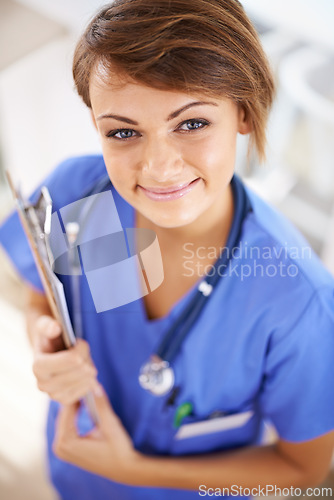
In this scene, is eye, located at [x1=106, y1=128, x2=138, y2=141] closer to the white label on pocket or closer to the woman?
the woman

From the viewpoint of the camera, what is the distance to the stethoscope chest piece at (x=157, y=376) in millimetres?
672

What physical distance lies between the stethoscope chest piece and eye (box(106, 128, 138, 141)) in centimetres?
33

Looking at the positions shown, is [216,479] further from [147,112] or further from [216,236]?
[147,112]

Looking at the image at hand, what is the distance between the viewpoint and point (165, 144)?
1.37ft

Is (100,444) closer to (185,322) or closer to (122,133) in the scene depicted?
(185,322)

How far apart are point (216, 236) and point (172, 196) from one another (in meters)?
0.16

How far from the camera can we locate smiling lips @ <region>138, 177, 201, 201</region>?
46 cm

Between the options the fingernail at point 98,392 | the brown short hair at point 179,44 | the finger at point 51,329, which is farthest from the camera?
the fingernail at point 98,392

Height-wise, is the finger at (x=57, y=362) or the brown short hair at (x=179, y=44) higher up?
the brown short hair at (x=179, y=44)

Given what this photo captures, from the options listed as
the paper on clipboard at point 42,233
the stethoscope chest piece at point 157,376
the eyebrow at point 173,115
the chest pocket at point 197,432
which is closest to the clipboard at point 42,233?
the paper on clipboard at point 42,233

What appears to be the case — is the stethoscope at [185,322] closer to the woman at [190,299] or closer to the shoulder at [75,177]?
the woman at [190,299]


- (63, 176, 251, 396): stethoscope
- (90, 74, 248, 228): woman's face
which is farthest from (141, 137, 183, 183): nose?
(63, 176, 251, 396): stethoscope

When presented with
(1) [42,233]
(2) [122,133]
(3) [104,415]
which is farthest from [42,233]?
(3) [104,415]

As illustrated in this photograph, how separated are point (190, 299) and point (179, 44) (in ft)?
1.16
